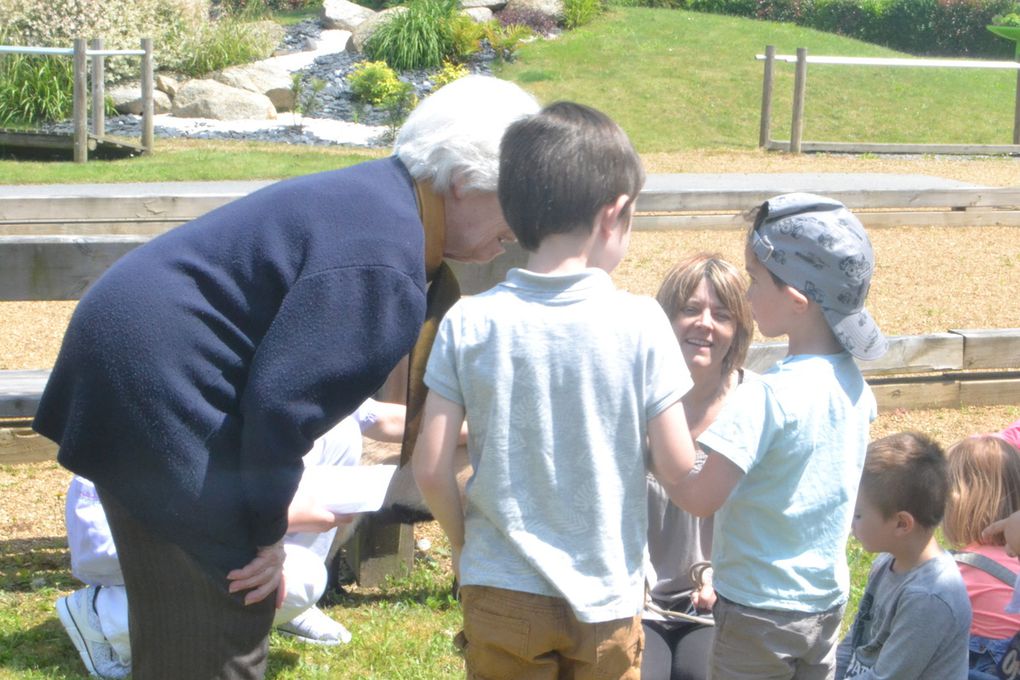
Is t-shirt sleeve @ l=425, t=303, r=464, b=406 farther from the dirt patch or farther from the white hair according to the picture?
the dirt patch

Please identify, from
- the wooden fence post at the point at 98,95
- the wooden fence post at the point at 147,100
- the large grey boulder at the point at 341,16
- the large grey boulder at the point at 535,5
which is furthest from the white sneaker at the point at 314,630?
the large grey boulder at the point at 341,16

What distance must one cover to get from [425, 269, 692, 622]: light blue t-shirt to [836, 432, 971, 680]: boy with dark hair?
3.00 feet

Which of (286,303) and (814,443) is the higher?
(286,303)

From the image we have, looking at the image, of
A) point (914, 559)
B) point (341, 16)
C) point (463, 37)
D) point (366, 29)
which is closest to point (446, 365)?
point (914, 559)

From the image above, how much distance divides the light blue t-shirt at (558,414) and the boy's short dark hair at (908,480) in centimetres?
89

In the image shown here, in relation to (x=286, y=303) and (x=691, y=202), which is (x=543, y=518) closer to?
(x=286, y=303)

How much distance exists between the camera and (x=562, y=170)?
6.63 ft

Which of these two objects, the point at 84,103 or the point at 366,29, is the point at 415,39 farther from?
the point at 84,103

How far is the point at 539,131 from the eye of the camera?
6.73 ft

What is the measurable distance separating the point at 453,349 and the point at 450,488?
0.89ft

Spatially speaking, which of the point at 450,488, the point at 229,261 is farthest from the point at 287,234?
the point at 450,488

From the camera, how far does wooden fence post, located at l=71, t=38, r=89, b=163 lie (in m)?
14.4

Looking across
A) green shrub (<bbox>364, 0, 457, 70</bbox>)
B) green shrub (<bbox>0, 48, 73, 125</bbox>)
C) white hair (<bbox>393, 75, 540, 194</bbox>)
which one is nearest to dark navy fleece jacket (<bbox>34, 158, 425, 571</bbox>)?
white hair (<bbox>393, 75, 540, 194</bbox>)

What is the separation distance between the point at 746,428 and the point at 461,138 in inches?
30.1
